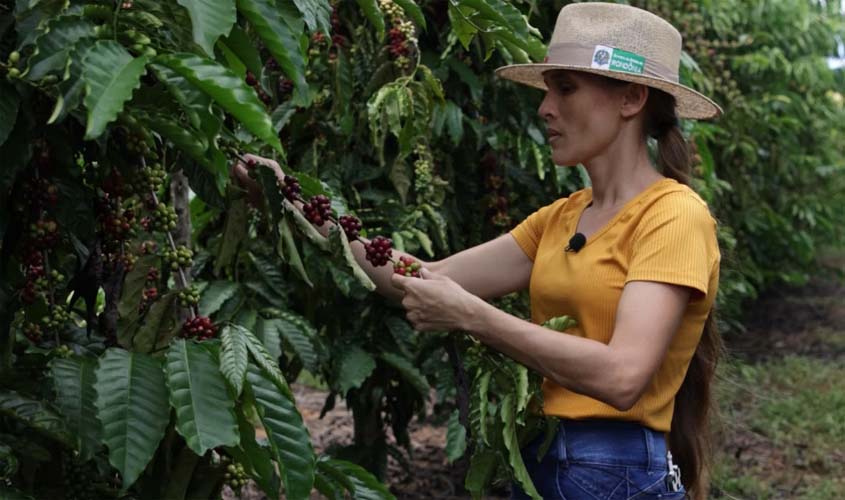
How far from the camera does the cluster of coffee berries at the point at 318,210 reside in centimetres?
200

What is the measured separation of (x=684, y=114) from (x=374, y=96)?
91 cm

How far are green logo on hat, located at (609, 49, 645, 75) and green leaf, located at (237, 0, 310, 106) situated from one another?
80 cm

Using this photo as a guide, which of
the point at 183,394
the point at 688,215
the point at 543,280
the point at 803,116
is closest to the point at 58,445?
the point at 183,394

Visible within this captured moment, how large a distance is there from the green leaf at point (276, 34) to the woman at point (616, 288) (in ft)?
2.03

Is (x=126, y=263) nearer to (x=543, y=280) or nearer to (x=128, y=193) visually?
(x=128, y=193)

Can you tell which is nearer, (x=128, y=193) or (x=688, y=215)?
(x=128, y=193)

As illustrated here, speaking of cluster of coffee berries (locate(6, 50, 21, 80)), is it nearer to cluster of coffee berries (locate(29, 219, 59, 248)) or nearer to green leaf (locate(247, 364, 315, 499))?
cluster of coffee berries (locate(29, 219, 59, 248))

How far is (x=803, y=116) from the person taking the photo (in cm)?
859

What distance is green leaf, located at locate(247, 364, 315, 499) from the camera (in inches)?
64.1

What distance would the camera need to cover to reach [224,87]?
1403 mm

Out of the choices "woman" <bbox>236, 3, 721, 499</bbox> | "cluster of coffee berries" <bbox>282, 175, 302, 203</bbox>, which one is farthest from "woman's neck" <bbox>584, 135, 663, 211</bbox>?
"cluster of coffee berries" <bbox>282, 175, 302, 203</bbox>

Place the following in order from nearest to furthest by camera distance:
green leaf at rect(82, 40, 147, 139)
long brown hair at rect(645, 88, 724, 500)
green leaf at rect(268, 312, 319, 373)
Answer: green leaf at rect(82, 40, 147, 139) → long brown hair at rect(645, 88, 724, 500) → green leaf at rect(268, 312, 319, 373)

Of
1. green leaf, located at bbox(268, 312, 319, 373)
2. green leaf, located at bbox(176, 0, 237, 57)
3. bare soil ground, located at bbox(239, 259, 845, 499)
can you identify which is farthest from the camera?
bare soil ground, located at bbox(239, 259, 845, 499)

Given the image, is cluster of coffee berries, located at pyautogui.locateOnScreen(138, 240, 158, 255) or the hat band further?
the hat band
